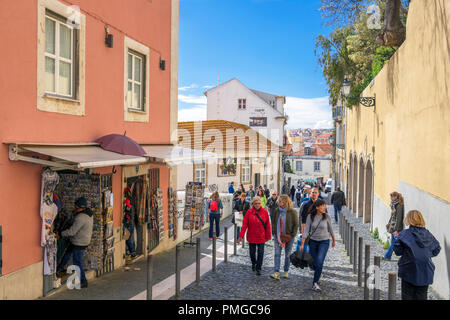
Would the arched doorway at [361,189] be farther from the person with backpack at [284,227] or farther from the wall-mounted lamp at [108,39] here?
the wall-mounted lamp at [108,39]

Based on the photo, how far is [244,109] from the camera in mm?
44031

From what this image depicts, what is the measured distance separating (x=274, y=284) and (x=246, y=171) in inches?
875

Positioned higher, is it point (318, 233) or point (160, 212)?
point (318, 233)

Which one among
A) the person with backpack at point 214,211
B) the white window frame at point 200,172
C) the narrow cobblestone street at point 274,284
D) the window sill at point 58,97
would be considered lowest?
the narrow cobblestone street at point 274,284

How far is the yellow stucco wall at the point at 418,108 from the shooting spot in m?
7.18

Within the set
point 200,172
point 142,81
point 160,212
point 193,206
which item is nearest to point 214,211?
point 193,206

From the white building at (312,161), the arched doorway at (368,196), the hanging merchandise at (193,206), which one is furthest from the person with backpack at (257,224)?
the white building at (312,161)

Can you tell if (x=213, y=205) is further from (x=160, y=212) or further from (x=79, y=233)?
(x=79, y=233)

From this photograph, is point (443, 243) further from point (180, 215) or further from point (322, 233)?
point (180, 215)

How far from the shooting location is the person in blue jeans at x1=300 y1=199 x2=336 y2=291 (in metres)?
7.18

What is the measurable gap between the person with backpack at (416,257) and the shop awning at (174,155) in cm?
510

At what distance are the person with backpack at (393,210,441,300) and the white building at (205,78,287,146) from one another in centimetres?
3558

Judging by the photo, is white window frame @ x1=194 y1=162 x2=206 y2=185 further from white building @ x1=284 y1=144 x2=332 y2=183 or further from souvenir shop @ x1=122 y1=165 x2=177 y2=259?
white building @ x1=284 y1=144 x2=332 y2=183

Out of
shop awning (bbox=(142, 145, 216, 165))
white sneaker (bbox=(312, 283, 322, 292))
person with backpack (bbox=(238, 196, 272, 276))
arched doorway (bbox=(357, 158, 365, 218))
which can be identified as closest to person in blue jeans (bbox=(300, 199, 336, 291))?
white sneaker (bbox=(312, 283, 322, 292))
